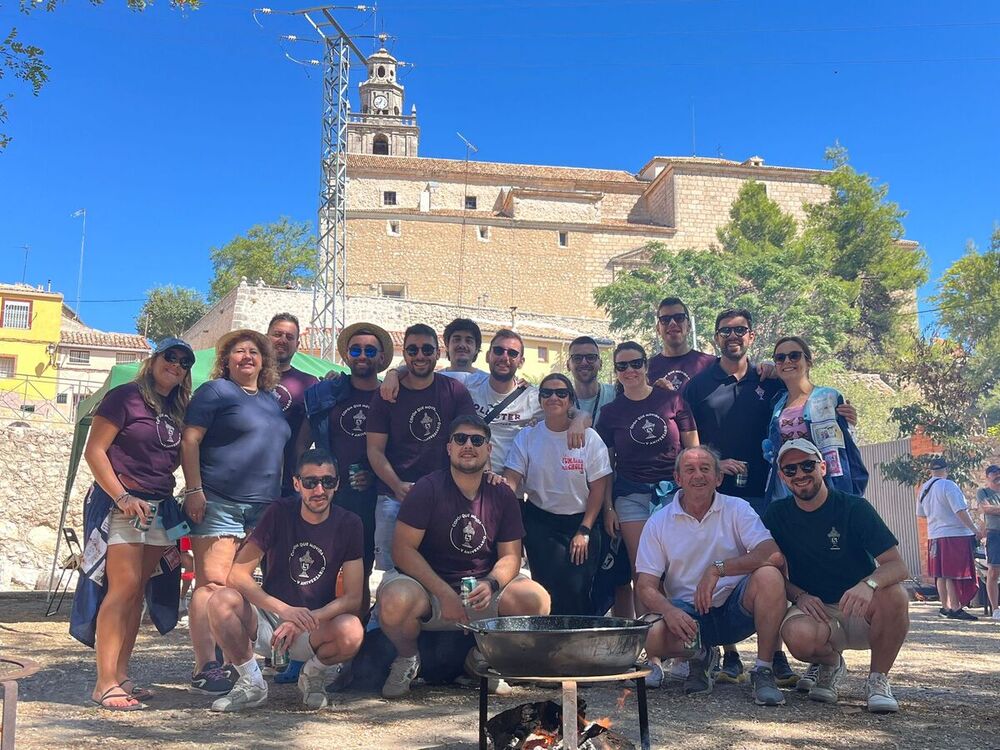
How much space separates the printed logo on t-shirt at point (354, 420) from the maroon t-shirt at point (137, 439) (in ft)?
3.60

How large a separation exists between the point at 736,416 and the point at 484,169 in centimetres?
5329

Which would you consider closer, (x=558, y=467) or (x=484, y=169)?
(x=558, y=467)

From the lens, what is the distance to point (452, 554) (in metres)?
4.66

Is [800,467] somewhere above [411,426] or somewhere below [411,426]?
below

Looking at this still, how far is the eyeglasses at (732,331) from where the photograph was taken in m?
5.51

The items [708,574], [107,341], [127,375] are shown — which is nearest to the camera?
[708,574]

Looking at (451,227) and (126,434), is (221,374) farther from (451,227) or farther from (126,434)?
(451,227)

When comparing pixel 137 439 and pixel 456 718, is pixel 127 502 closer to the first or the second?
pixel 137 439

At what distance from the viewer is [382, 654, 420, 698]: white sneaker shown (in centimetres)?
463

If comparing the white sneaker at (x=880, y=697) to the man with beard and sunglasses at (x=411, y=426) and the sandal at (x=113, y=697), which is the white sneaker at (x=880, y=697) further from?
the sandal at (x=113, y=697)

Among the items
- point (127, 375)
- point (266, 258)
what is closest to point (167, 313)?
point (266, 258)

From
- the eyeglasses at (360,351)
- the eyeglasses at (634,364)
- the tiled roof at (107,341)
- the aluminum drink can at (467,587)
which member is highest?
the tiled roof at (107,341)

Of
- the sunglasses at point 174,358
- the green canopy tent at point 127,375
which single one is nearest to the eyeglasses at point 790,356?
the sunglasses at point 174,358

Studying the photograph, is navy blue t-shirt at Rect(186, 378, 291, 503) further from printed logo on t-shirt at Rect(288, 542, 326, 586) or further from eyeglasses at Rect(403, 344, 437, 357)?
eyeglasses at Rect(403, 344, 437, 357)
